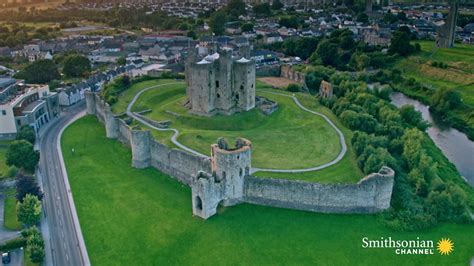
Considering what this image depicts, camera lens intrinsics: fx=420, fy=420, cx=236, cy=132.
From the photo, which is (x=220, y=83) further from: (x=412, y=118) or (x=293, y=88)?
(x=412, y=118)

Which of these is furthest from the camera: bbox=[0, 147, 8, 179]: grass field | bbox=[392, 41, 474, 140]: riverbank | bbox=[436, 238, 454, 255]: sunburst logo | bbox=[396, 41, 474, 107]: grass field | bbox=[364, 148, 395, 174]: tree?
bbox=[396, 41, 474, 107]: grass field

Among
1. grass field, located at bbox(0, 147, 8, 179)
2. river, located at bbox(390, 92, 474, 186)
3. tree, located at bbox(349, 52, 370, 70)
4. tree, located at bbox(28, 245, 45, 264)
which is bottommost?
river, located at bbox(390, 92, 474, 186)

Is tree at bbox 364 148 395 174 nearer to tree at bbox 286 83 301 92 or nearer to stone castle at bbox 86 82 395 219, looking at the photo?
stone castle at bbox 86 82 395 219

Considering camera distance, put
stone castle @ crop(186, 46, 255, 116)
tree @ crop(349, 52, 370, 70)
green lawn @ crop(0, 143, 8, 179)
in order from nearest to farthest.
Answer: green lawn @ crop(0, 143, 8, 179) < stone castle @ crop(186, 46, 255, 116) < tree @ crop(349, 52, 370, 70)

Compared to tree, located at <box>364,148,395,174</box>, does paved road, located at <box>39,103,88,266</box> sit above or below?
below

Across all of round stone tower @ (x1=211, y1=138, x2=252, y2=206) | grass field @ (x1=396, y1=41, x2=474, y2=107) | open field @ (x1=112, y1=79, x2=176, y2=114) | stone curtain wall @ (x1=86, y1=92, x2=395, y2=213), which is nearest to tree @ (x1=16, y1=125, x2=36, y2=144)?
open field @ (x1=112, y1=79, x2=176, y2=114)

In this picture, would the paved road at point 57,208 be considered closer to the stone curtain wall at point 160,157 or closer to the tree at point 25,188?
the tree at point 25,188
